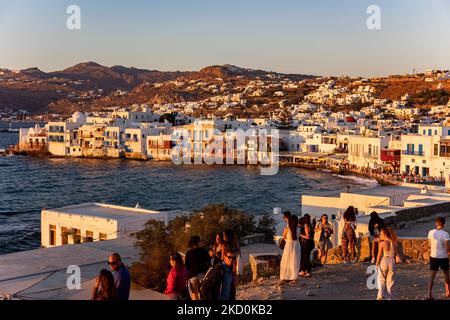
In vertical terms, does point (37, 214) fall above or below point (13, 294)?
below

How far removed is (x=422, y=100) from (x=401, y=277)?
3936 inches

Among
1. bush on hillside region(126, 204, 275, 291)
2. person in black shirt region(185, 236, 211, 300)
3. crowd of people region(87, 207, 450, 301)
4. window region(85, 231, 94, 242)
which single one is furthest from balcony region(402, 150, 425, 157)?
person in black shirt region(185, 236, 211, 300)

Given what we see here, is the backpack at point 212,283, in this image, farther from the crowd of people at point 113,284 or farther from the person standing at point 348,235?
the person standing at point 348,235

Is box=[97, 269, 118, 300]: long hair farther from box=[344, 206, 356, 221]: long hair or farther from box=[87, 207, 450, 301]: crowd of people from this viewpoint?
box=[344, 206, 356, 221]: long hair

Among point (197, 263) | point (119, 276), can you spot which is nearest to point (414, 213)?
point (197, 263)

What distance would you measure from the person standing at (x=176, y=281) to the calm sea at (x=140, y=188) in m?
17.4

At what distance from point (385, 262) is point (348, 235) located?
2.51m

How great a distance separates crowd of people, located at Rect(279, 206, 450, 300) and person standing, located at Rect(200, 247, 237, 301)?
1.79 meters

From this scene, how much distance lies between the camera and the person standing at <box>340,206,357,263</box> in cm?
880

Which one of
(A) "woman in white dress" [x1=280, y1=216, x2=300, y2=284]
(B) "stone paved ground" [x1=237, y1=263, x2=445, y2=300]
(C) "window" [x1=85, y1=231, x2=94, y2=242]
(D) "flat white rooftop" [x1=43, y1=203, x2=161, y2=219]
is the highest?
(A) "woman in white dress" [x1=280, y1=216, x2=300, y2=284]

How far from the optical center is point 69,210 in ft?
67.2

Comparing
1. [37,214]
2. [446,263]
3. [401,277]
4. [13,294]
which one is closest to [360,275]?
[401,277]

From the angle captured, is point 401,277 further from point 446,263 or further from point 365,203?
point 365,203

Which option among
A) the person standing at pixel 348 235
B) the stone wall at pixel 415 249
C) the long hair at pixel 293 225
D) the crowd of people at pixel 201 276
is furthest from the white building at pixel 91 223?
the crowd of people at pixel 201 276
